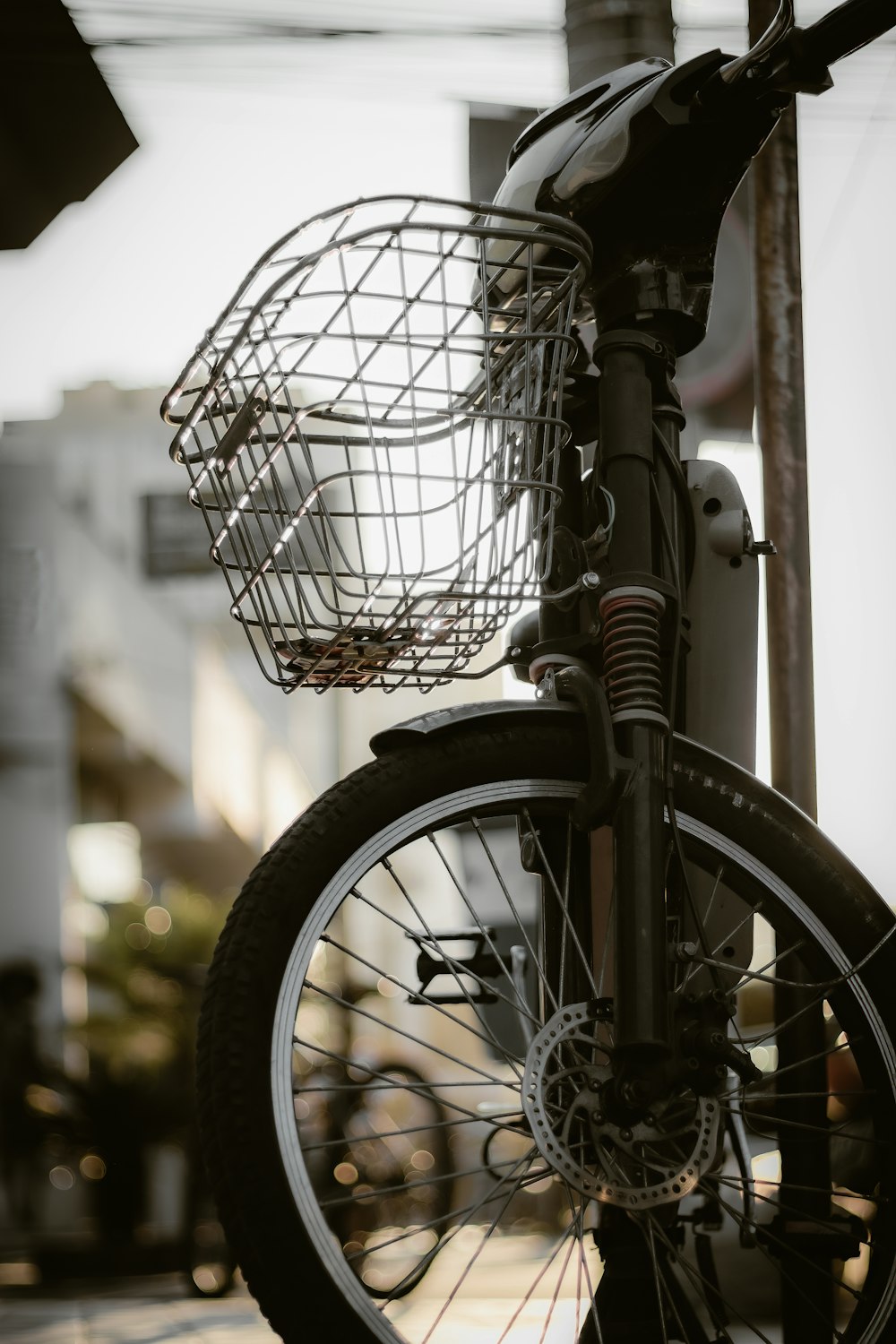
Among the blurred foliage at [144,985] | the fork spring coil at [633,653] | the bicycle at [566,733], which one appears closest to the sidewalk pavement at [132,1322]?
the bicycle at [566,733]

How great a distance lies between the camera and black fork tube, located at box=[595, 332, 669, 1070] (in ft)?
3.62

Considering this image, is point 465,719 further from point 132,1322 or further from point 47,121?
point 47,121

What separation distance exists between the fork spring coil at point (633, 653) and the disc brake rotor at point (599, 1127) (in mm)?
279

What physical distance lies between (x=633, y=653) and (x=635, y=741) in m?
0.09

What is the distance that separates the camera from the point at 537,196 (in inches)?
53.2

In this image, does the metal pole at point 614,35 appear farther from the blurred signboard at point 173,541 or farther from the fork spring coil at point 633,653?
the blurred signboard at point 173,541

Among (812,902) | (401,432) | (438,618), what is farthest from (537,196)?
(812,902)

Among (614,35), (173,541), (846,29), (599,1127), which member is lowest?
(599,1127)

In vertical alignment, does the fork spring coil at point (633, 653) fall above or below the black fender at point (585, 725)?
above

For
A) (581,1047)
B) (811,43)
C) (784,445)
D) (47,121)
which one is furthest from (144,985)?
(811,43)

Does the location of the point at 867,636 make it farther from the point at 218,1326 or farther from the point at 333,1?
the point at 333,1

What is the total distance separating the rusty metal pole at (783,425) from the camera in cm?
186

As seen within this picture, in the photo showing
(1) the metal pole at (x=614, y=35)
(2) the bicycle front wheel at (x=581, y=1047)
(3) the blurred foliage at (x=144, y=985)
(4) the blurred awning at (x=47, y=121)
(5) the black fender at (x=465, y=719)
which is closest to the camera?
(2) the bicycle front wheel at (x=581, y=1047)

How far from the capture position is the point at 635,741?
1.16 metres
